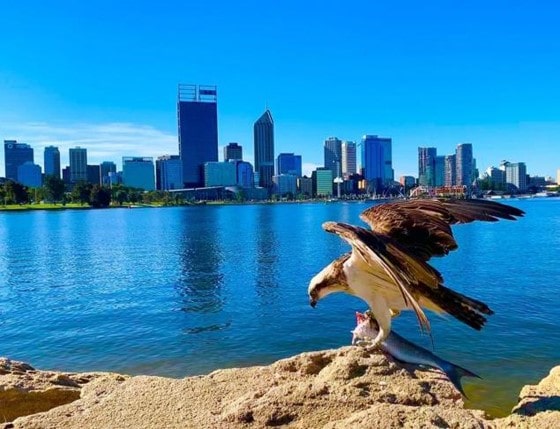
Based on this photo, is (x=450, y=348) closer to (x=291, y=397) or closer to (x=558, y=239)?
(x=291, y=397)

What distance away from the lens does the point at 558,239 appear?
56.6 m

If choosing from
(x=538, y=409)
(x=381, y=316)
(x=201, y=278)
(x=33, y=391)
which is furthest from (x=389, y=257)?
(x=201, y=278)

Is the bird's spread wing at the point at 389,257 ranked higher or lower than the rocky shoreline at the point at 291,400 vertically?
higher

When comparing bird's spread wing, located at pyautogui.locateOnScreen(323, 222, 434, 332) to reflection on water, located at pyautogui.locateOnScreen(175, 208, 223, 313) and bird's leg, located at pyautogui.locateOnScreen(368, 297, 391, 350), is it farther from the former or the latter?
reflection on water, located at pyautogui.locateOnScreen(175, 208, 223, 313)

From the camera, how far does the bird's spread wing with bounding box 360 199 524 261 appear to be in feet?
26.3

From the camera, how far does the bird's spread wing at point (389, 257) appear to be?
653 cm

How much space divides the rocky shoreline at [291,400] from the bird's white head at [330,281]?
3.87 ft

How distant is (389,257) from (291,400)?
2589 mm

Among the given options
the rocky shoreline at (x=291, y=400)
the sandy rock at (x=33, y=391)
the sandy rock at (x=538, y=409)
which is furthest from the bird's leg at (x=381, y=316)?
the sandy rock at (x=33, y=391)

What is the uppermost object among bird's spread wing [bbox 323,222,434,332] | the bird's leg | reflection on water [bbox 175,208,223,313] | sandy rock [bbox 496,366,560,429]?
bird's spread wing [bbox 323,222,434,332]

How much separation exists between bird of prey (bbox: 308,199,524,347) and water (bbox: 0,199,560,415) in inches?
190

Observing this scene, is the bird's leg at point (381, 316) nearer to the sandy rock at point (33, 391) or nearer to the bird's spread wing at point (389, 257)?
the bird's spread wing at point (389, 257)

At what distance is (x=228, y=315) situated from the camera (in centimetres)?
2392

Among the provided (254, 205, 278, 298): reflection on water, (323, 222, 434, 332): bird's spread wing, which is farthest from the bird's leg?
(254, 205, 278, 298): reflection on water
